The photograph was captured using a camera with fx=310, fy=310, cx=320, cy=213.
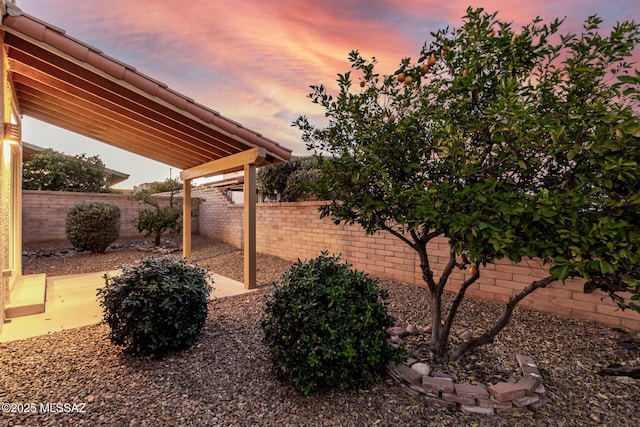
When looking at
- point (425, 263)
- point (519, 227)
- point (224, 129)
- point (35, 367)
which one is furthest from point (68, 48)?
point (519, 227)

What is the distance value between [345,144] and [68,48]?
11.7ft

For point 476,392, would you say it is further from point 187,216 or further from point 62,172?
point 62,172

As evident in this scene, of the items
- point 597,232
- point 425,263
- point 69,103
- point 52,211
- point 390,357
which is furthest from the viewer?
point 52,211

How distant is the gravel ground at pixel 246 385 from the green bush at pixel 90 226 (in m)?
5.94

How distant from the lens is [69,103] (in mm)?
5496

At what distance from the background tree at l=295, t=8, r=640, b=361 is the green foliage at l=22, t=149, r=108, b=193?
1503 cm

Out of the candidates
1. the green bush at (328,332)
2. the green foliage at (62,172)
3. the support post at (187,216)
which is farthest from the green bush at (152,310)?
the green foliage at (62,172)

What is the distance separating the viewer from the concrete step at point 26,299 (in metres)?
4.08

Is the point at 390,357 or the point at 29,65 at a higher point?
the point at 29,65

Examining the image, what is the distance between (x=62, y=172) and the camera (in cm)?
1320

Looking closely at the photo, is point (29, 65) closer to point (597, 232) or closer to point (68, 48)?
point (68, 48)

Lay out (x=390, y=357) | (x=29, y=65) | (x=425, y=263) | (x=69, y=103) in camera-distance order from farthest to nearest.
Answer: (x=69, y=103) → (x=29, y=65) → (x=425, y=263) → (x=390, y=357)

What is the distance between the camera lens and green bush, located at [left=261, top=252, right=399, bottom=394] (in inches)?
88.8

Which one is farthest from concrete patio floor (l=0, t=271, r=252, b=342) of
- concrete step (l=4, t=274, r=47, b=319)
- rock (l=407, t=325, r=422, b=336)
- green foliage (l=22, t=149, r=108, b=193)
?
green foliage (l=22, t=149, r=108, b=193)
